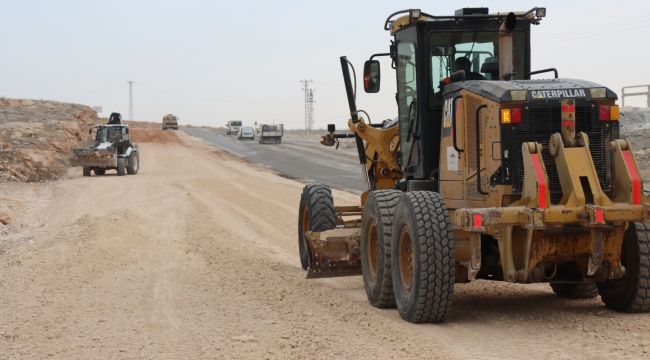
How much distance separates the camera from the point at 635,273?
812 centimetres

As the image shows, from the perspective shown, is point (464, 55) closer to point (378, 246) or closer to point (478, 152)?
point (478, 152)

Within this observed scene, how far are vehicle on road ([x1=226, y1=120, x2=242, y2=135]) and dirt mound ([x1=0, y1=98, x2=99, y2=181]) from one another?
31431 millimetres

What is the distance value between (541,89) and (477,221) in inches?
55.1

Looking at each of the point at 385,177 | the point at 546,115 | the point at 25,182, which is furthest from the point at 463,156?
the point at 25,182

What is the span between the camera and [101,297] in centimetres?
1001

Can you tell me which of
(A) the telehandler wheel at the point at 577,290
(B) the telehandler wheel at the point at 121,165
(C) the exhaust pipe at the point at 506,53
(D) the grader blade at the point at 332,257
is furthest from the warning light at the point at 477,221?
(B) the telehandler wheel at the point at 121,165

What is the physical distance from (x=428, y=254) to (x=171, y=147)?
2153 inches

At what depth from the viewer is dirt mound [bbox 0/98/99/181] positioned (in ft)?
113

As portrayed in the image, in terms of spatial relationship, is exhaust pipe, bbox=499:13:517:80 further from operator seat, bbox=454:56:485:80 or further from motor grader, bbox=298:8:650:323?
operator seat, bbox=454:56:485:80

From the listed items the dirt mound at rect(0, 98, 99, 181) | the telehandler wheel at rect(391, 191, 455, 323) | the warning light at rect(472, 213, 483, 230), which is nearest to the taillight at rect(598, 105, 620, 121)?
the warning light at rect(472, 213, 483, 230)

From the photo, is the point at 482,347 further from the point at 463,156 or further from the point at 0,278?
the point at 0,278

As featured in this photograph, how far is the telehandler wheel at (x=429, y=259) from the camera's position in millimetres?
7883

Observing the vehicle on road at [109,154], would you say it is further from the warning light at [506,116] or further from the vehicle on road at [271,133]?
the vehicle on road at [271,133]

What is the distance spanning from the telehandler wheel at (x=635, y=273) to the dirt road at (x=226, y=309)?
22cm
